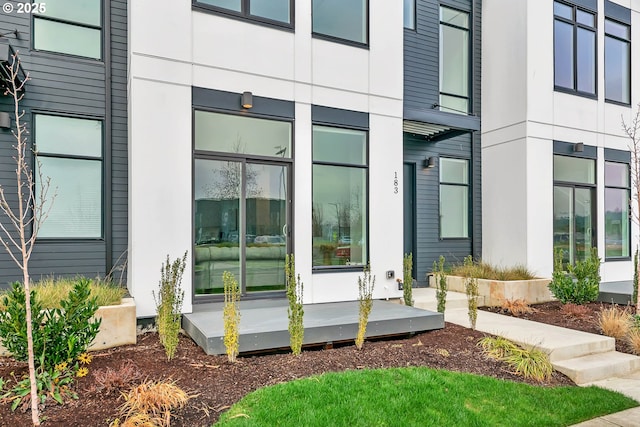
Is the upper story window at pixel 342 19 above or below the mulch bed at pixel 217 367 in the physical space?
above

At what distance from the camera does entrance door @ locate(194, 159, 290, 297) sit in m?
6.20

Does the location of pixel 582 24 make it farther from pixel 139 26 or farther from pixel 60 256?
pixel 60 256

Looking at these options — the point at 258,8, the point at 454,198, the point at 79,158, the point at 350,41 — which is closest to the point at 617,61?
the point at 454,198

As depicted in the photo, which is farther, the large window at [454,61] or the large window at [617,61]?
the large window at [617,61]

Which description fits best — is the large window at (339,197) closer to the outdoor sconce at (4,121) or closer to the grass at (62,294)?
the grass at (62,294)

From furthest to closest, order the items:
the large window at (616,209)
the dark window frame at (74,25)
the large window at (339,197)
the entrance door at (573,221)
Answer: the large window at (616,209) → the entrance door at (573,221) → the large window at (339,197) → the dark window frame at (74,25)

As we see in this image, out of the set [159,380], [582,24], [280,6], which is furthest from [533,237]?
[159,380]

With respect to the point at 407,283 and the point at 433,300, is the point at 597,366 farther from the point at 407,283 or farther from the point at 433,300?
the point at 433,300

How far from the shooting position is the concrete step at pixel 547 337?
5.20 metres

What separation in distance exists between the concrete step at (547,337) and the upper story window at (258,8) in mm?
5368

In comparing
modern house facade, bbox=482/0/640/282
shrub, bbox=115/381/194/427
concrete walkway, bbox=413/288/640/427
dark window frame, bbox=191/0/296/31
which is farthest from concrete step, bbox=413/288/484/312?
dark window frame, bbox=191/0/296/31

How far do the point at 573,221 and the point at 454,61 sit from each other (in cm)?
461

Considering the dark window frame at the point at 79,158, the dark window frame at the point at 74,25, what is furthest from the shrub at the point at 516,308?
the dark window frame at the point at 74,25

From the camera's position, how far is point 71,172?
6.58 metres
